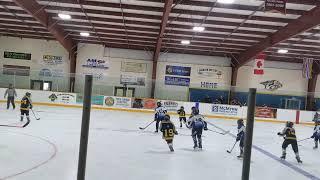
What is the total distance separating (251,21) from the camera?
65.9 feet

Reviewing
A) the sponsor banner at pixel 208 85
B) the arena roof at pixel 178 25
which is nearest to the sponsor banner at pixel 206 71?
the sponsor banner at pixel 208 85

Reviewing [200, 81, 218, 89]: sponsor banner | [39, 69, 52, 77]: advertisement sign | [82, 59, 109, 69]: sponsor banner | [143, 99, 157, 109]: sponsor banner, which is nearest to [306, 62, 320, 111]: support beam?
[200, 81, 218, 89]: sponsor banner

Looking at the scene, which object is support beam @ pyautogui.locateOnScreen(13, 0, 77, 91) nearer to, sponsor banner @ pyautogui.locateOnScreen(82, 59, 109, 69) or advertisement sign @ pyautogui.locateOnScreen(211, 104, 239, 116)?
sponsor banner @ pyautogui.locateOnScreen(82, 59, 109, 69)

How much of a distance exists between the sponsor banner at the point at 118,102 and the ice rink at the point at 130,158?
10.4 m

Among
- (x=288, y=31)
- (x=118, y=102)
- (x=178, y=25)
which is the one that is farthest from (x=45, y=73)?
(x=288, y=31)

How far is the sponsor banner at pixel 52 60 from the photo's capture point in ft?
94.1

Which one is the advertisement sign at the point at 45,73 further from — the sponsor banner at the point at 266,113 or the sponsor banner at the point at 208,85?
the sponsor banner at the point at 266,113

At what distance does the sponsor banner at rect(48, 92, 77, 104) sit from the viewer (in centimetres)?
2412

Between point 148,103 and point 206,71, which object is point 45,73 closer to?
point 148,103

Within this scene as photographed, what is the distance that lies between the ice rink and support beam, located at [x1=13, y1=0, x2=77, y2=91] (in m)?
7.23

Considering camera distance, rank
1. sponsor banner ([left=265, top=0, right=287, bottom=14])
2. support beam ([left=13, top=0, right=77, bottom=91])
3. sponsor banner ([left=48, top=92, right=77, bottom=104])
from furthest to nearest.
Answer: sponsor banner ([left=48, top=92, right=77, bottom=104]) → support beam ([left=13, top=0, right=77, bottom=91]) → sponsor banner ([left=265, top=0, right=287, bottom=14])

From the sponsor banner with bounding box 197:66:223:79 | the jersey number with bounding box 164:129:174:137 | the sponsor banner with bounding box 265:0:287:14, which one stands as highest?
the sponsor banner with bounding box 265:0:287:14

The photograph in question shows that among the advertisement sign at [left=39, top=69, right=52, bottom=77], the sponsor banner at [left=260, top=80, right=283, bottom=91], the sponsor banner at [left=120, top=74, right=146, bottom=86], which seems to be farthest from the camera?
the sponsor banner at [left=260, top=80, right=283, bottom=91]

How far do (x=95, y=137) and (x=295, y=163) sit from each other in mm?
6119
